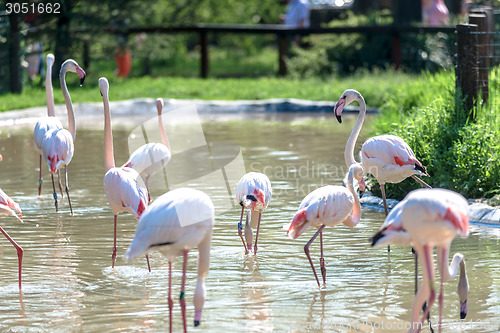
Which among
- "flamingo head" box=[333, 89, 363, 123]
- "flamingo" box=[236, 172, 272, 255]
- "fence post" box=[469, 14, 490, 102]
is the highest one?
"fence post" box=[469, 14, 490, 102]

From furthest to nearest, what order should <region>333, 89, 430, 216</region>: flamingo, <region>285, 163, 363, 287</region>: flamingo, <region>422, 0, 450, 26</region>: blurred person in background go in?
1. <region>422, 0, 450, 26</region>: blurred person in background
2. <region>333, 89, 430, 216</region>: flamingo
3. <region>285, 163, 363, 287</region>: flamingo

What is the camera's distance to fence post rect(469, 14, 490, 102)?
28.1ft

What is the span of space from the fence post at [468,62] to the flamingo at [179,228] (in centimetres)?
456

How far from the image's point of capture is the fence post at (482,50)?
8.56 m

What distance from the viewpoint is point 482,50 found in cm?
857

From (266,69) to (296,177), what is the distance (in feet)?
47.1

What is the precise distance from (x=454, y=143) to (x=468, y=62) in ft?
3.66

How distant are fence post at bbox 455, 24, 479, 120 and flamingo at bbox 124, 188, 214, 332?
15.0 feet

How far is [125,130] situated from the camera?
13.1 m

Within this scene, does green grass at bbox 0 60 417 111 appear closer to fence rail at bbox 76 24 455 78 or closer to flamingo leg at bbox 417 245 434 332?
fence rail at bbox 76 24 455 78

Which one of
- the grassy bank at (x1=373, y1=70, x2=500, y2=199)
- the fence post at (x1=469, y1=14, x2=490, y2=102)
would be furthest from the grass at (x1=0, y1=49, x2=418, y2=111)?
the grassy bank at (x1=373, y1=70, x2=500, y2=199)

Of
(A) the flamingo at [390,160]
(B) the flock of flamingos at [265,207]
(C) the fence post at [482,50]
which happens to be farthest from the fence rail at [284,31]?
(A) the flamingo at [390,160]

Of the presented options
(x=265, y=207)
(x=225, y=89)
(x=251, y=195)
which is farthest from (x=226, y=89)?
(x=251, y=195)

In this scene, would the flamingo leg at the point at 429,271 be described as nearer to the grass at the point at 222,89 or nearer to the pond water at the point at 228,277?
the pond water at the point at 228,277
